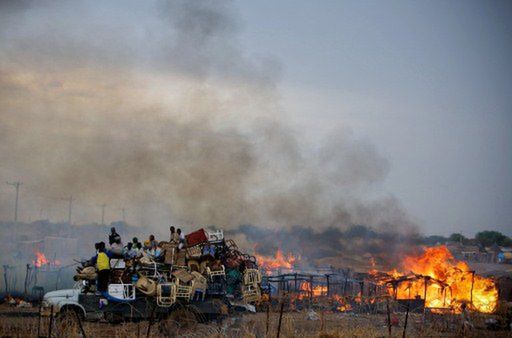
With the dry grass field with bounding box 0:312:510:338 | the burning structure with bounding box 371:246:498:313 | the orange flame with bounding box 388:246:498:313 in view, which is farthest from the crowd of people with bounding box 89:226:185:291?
the orange flame with bounding box 388:246:498:313

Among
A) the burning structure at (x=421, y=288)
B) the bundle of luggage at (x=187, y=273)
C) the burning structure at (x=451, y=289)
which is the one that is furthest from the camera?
the burning structure at (x=451, y=289)

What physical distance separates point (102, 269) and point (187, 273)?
2982 millimetres

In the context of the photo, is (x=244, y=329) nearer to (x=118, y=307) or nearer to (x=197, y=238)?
(x=118, y=307)

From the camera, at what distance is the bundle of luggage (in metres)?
21.8

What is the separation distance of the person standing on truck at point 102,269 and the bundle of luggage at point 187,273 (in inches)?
7.6

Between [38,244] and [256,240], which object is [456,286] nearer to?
[256,240]

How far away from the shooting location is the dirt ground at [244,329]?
60.7ft

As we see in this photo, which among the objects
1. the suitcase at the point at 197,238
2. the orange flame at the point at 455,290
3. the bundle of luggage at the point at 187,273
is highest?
the suitcase at the point at 197,238

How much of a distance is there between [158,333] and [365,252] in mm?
51382

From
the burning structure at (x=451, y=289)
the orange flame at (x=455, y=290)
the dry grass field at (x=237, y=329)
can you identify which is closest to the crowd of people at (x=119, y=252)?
the dry grass field at (x=237, y=329)

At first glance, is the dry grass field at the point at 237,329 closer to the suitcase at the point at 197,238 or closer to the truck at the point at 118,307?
the truck at the point at 118,307

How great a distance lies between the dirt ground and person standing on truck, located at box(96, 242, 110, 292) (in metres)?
1.32

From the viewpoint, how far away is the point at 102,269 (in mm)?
21656

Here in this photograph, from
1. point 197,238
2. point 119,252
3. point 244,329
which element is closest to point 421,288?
point 197,238
